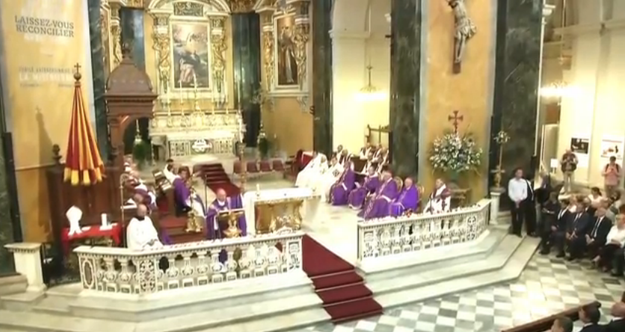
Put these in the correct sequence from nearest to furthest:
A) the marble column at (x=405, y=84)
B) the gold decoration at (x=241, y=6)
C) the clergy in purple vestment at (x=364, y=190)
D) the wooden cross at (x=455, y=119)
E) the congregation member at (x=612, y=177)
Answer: the marble column at (x=405, y=84)
the wooden cross at (x=455, y=119)
the congregation member at (x=612, y=177)
the clergy in purple vestment at (x=364, y=190)
the gold decoration at (x=241, y=6)

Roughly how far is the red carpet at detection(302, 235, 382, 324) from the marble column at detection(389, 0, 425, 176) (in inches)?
125

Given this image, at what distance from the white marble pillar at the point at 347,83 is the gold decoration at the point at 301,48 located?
1.42 m

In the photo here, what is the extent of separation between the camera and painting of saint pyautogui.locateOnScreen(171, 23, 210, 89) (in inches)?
739

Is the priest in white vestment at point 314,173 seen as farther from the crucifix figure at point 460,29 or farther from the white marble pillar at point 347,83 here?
the crucifix figure at point 460,29

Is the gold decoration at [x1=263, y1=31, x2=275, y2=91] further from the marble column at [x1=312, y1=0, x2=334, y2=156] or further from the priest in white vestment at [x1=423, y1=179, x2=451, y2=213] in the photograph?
the priest in white vestment at [x1=423, y1=179, x2=451, y2=213]

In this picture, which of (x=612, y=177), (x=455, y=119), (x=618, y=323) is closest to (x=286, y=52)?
(x=455, y=119)

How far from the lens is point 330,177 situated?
518 inches

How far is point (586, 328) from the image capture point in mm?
4996

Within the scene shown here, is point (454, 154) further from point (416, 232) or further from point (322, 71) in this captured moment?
point (322, 71)

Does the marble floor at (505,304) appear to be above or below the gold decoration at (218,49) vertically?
below

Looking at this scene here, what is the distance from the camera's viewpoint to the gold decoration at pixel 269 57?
18183 mm

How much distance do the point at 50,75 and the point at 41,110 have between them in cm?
66

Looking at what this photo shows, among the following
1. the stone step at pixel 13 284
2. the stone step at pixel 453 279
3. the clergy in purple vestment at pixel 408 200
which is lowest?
the stone step at pixel 453 279

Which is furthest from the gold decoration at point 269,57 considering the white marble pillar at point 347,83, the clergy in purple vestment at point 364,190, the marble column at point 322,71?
the clergy in purple vestment at point 364,190
